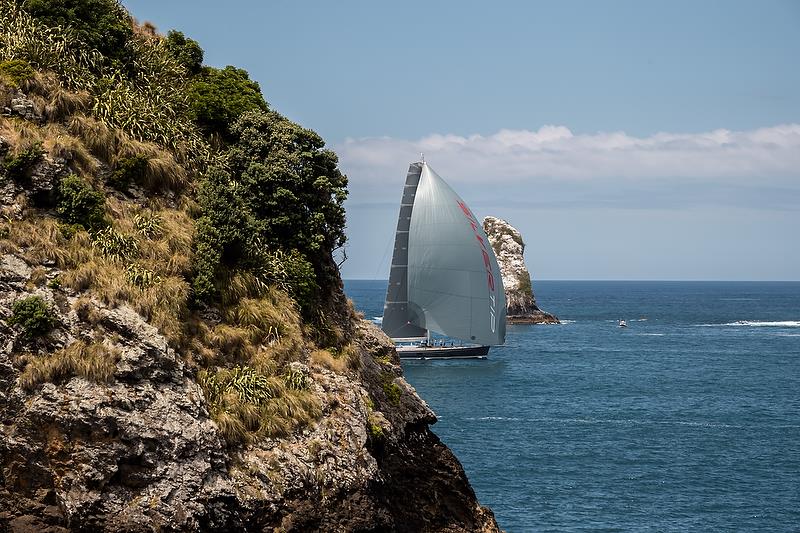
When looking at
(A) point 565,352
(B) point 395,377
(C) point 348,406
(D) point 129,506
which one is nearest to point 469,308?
(A) point 565,352

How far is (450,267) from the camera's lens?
85.9 metres

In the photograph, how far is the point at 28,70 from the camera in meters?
27.8

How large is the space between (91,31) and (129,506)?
1789 cm

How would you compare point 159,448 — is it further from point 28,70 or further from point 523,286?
point 523,286

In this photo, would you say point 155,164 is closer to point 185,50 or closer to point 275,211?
point 275,211

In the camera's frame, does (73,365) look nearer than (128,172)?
Yes

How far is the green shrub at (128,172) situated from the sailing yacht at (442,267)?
191 feet

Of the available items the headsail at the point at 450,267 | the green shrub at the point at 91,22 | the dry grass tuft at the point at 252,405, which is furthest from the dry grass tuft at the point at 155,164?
the headsail at the point at 450,267

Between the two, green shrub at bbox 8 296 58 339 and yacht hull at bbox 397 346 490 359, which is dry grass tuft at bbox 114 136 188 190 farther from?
yacht hull at bbox 397 346 490 359

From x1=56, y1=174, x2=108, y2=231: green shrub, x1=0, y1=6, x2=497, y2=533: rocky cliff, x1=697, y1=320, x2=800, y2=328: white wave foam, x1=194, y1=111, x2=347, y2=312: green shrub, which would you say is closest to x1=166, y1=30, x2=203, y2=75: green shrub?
x1=0, y1=6, x2=497, y2=533: rocky cliff

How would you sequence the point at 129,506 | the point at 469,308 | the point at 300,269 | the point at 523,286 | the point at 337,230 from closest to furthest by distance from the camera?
1. the point at 129,506
2. the point at 300,269
3. the point at 337,230
4. the point at 469,308
5. the point at 523,286

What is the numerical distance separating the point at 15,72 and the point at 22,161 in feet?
13.7

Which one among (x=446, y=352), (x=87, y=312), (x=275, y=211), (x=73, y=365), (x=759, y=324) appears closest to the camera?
(x=73, y=365)

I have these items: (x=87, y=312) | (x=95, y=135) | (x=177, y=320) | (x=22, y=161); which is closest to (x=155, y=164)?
(x=95, y=135)
